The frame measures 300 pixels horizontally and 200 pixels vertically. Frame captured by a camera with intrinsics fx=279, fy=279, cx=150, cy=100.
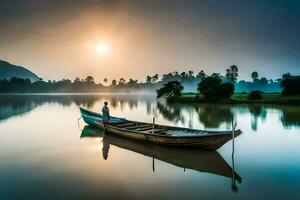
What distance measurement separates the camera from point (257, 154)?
14.6m

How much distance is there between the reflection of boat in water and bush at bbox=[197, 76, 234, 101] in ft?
156

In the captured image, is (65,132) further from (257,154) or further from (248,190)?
(248,190)

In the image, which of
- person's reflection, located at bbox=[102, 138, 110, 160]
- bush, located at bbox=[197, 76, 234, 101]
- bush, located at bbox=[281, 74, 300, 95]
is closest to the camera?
person's reflection, located at bbox=[102, 138, 110, 160]

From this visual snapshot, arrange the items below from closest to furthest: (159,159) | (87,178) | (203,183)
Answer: (203,183) < (87,178) < (159,159)

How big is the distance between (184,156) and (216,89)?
167ft

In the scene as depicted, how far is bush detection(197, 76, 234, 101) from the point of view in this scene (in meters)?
62.6

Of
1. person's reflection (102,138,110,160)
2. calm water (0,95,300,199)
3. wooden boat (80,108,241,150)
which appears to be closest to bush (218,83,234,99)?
calm water (0,95,300,199)

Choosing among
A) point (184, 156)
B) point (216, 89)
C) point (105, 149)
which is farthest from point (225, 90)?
point (184, 156)

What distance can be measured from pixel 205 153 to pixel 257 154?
2.75 metres

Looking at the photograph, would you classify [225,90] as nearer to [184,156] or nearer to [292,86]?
[292,86]

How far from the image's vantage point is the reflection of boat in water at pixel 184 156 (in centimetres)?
1191

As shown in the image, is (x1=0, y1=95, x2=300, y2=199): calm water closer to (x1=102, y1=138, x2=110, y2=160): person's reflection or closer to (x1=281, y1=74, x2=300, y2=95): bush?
(x1=102, y1=138, x2=110, y2=160): person's reflection

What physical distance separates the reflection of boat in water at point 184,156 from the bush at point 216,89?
4762cm

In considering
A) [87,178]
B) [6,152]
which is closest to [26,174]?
[87,178]
